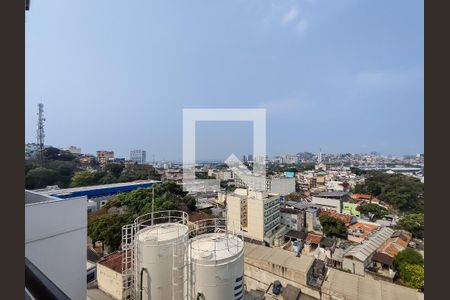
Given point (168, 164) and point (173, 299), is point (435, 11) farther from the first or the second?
point (168, 164)

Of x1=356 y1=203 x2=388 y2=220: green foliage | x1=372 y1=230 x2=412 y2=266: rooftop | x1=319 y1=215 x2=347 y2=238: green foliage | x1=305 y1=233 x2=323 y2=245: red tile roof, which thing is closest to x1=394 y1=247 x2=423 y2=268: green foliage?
x1=372 y1=230 x2=412 y2=266: rooftop

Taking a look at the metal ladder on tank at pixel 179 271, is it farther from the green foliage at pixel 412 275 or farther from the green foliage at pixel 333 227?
the green foliage at pixel 333 227

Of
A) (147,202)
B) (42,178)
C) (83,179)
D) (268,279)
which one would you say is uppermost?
(42,178)

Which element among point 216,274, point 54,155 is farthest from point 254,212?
point 54,155

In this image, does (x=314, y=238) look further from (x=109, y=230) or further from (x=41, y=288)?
(x=41, y=288)

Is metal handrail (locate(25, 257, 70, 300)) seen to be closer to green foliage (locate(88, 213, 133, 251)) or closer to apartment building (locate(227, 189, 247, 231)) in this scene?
green foliage (locate(88, 213, 133, 251))

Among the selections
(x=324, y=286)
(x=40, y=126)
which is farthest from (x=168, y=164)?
(x=324, y=286)

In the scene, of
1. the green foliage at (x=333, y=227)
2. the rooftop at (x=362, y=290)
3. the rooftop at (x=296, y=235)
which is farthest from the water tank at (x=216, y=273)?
the green foliage at (x=333, y=227)
